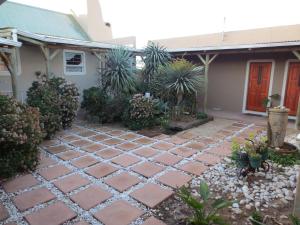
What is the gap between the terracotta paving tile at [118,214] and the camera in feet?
8.13

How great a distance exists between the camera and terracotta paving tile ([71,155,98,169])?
3.94 m

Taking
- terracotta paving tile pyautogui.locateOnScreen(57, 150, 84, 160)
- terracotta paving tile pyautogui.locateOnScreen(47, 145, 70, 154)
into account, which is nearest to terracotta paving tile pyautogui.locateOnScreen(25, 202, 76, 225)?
terracotta paving tile pyautogui.locateOnScreen(57, 150, 84, 160)

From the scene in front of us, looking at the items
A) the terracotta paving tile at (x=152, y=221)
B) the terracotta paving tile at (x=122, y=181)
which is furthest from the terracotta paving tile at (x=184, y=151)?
the terracotta paving tile at (x=152, y=221)

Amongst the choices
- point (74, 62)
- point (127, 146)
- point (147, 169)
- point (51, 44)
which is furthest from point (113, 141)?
point (74, 62)

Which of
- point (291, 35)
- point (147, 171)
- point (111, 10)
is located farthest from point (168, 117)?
point (111, 10)

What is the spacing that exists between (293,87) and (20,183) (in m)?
8.27

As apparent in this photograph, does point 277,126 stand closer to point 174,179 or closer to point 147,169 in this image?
point 174,179

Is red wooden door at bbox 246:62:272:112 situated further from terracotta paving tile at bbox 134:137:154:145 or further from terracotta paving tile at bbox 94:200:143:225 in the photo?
terracotta paving tile at bbox 94:200:143:225

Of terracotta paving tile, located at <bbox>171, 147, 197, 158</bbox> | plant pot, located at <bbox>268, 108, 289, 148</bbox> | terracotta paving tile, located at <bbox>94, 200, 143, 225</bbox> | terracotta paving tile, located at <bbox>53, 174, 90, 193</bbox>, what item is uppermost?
plant pot, located at <bbox>268, 108, 289, 148</bbox>

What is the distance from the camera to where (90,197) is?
9.63 ft

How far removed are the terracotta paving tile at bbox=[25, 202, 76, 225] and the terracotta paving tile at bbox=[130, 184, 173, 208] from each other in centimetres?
84

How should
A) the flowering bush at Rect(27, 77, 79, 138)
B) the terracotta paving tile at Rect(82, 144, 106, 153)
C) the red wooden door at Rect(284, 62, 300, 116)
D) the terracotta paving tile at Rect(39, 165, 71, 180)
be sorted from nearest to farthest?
the terracotta paving tile at Rect(39, 165, 71, 180)
the terracotta paving tile at Rect(82, 144, 106, 153)
the flowering bush at Rect(27, 77, 79, 138)
the red wooden door at Rect(284, 62, 300, 116)

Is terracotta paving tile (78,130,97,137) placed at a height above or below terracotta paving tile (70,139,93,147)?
above

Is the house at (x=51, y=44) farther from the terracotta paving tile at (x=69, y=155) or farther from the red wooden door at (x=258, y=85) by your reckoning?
the red wooden door at (x=258, y=85)
